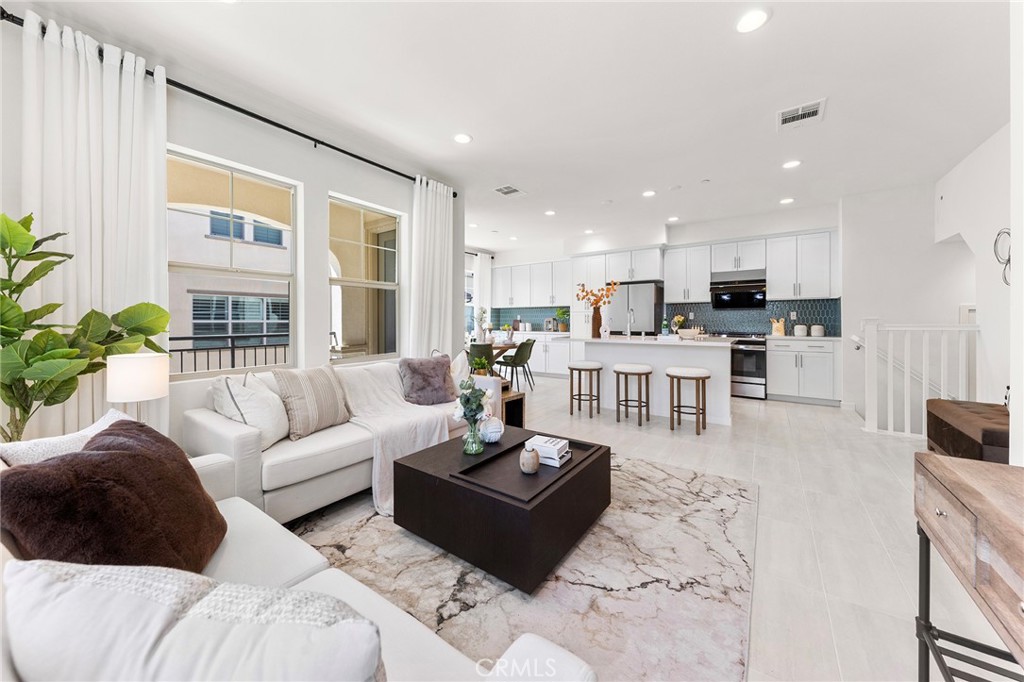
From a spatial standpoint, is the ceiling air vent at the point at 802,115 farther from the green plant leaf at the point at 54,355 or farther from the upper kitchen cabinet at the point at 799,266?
the green plant leaf at the point at 54,355

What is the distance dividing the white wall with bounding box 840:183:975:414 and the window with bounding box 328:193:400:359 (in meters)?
5.64

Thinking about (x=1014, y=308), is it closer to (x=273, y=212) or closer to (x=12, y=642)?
(x=12, y=642)

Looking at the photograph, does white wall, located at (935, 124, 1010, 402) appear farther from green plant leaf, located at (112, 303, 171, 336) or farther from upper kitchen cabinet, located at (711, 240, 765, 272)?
green plant leaf, located at (112, 303, 171, 336)

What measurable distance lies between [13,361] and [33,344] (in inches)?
3.7

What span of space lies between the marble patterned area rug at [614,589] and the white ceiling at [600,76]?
279cm

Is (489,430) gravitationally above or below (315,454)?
above

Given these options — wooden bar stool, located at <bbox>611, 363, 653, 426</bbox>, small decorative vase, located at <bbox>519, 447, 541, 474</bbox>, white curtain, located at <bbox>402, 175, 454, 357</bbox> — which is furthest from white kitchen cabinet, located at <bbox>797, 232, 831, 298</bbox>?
small decorative vase, located at <bbox>519, 447, 541, 474</bbox>

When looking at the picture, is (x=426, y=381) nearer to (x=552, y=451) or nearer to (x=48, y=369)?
(x=552, y=451)

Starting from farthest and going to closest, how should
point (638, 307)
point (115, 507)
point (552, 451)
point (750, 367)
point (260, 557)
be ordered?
1. point (638, 307)
2. point (750, 367)
3. point (552, 451)
4. point (260, 557)
5. point (115, 507)

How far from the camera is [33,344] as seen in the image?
1651mm

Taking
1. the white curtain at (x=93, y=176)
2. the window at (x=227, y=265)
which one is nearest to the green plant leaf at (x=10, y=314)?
the white curtain at (x=93, y=176)

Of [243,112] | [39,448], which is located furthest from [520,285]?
[39,448]

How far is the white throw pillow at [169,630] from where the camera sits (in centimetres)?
46

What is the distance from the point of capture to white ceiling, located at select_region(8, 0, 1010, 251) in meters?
2.06
